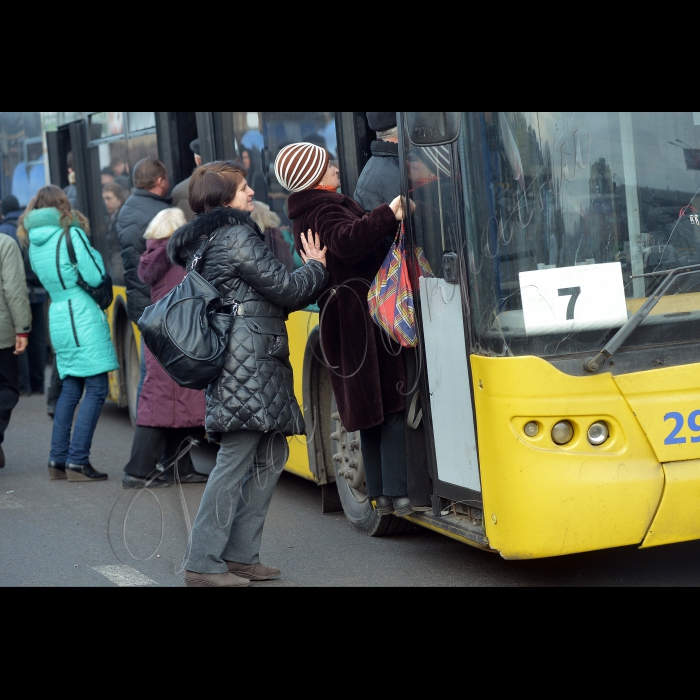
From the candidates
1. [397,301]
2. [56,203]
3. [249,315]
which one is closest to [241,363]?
[249,315]

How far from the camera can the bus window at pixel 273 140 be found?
5.93 m

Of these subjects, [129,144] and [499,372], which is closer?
[499,372]

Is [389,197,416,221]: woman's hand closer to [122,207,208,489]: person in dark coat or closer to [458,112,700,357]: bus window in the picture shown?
[458,112,700,357]: bus window

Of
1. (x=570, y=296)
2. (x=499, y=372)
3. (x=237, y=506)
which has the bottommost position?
(x=237, y=506)

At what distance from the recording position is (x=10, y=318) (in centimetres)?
797

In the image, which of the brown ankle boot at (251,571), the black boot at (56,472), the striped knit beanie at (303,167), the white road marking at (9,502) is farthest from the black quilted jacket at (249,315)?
the black boot at (56,472)

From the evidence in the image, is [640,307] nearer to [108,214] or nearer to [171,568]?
[171,568]

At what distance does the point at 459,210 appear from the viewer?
432 centimetres

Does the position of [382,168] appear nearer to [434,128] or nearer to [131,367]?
[434,128]

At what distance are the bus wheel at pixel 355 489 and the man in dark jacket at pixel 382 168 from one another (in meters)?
1.21

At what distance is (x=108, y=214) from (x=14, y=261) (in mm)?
1859

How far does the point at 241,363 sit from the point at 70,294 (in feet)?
11.0

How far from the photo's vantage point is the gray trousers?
15.6ft
